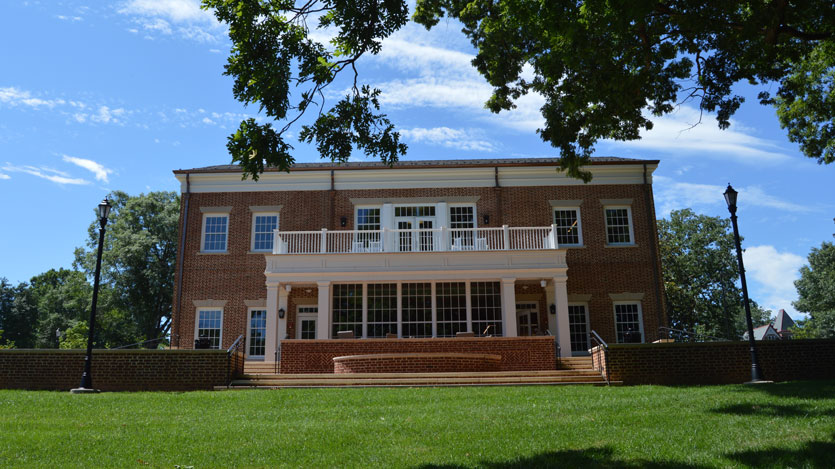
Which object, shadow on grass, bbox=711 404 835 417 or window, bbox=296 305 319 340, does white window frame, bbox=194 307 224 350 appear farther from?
shadow on grass, bbox=711 404 835 417

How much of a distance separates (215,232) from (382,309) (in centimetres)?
751

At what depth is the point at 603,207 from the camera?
79.9 feet

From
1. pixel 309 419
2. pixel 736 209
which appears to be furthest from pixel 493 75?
pixel 309 419

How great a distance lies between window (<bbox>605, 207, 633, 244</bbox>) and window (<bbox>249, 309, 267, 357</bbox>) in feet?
43.9

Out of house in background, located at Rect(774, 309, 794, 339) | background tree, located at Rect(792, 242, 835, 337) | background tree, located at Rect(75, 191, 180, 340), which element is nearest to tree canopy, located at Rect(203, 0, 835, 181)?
background tree, located at Rect(75, 191, 180, 340)

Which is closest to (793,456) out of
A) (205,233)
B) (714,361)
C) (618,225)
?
(714,361)

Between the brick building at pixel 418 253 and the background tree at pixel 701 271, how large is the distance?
74.1ft

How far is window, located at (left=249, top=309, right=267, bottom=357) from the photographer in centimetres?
2314

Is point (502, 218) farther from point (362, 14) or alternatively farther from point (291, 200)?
point (362, 14)

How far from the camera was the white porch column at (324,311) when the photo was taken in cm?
2083

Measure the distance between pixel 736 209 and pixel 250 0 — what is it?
13.2 meters

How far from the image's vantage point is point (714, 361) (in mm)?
15453

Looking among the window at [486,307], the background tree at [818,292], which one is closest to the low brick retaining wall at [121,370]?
the window at [486,307]

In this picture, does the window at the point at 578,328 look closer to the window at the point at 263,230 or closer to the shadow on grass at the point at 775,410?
the window at the point at 263,230
